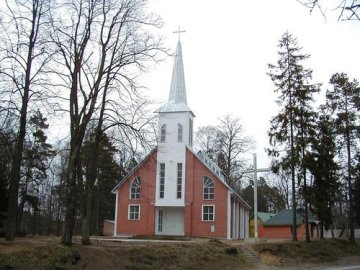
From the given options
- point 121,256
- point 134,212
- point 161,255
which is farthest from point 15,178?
point 134,212

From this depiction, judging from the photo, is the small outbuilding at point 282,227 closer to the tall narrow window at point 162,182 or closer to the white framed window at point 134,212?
the tall narrow window at point 162,182

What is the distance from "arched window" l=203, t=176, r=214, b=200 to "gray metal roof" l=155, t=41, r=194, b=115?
729 cm

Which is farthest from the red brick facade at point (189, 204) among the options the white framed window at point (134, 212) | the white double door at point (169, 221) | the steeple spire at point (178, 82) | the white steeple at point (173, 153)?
the steeple spire at point (178, 82)

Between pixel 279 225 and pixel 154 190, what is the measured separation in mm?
31517

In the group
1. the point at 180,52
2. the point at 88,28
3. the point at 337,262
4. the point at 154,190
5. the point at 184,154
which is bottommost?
the point at 337,262

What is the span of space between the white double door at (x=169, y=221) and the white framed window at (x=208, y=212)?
7.74 ft

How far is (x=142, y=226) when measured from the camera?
153ft

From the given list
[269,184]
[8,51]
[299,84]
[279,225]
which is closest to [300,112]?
[299,84]

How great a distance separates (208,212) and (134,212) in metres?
7.48

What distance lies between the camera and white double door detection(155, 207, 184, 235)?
4678 cm

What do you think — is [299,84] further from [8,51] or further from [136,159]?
[8,51]

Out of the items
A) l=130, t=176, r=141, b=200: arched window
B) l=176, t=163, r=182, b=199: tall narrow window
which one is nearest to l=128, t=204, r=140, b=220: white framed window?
l=130, t=176, r=141, b=200: arched window

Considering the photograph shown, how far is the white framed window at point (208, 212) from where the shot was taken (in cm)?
4572

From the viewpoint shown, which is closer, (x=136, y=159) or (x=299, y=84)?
(x=136, y=159)
